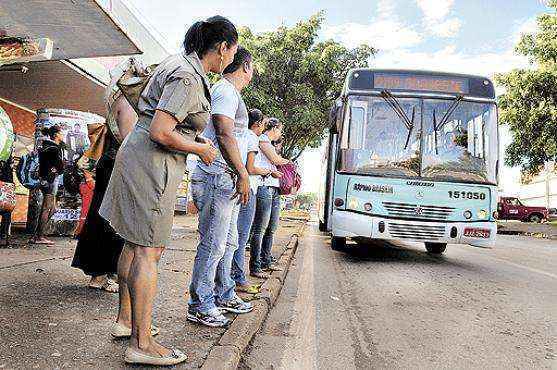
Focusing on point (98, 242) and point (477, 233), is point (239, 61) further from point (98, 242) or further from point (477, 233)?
point (477, 233)

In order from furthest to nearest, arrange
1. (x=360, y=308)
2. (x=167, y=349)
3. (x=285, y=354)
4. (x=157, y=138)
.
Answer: (x=360, y=308) → (x=285, y=354) → (x=167, y=349) → (x=157, y=138)

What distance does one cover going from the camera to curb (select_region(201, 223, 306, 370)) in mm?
2546

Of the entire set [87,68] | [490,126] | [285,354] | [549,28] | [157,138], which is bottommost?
[285,354]

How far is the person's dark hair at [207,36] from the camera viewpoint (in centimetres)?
267

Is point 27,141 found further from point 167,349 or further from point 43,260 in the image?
point 167,349

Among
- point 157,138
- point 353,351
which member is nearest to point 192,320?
point 353,351

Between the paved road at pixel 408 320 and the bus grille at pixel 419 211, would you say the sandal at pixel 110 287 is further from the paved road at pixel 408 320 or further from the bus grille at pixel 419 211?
the bus grille at pixel 419 211

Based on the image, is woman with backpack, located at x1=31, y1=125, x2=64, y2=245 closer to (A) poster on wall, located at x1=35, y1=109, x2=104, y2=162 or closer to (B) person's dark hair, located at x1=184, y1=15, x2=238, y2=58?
(A) poster on wall, located at x1=35, y1=109, x2=104, y2=162

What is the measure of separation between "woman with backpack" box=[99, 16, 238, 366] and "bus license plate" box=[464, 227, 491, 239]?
589cm

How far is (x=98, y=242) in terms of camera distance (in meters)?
3.81

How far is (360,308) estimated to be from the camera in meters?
4.52

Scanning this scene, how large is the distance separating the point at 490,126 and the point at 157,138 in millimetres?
6792

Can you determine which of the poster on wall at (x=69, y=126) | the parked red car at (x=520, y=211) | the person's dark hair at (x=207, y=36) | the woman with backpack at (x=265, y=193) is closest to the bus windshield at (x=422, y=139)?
the woman with backpack at (x=265, y=193)

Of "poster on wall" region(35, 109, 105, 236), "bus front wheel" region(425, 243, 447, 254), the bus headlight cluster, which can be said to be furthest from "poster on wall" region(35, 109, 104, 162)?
"bus front wheel" region(425, 243, 447, 254)
